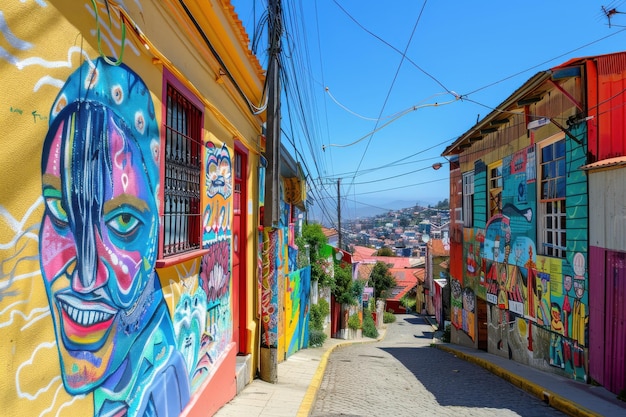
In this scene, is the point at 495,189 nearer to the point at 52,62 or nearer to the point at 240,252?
the point at 240,252

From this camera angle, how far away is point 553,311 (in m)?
9.09

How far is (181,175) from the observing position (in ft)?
14.5

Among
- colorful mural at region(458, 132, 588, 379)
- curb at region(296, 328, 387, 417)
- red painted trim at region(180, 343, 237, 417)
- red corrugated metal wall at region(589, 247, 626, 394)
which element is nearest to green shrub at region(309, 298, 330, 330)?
curb at region(296, 328, 387, 417)

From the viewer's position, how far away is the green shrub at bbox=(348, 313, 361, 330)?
2196cm

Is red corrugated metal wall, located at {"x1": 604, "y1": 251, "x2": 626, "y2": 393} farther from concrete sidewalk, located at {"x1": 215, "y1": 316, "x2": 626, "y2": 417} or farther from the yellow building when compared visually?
the yellow building

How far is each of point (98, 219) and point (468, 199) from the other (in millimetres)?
14435

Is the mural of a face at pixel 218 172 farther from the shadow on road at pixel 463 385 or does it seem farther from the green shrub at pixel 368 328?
the green shrub at pixel 368 328

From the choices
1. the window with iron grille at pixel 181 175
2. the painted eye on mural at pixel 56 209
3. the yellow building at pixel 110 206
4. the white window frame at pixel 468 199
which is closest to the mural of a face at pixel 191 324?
the yellow building at pixel 110 206

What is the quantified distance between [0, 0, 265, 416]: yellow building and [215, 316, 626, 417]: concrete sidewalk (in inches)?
36.3

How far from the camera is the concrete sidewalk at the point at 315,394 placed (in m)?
6.07

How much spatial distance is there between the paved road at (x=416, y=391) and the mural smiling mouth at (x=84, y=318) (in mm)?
4372

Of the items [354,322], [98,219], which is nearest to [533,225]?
[98,219]

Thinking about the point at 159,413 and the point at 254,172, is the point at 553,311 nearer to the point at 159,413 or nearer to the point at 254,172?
the point at 254,172

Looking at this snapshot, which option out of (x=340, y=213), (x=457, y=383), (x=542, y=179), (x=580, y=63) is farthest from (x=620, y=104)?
(x=340, y=213)
